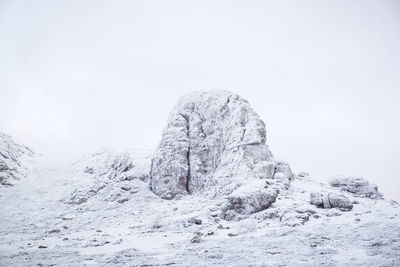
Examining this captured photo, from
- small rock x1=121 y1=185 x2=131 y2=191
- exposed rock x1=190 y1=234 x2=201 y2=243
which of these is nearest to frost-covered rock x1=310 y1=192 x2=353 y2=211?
exposed rock x1=190 y1=234 x2=201 y2=243

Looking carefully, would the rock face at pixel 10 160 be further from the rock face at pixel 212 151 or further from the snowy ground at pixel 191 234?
the rock face at pixel 212 151

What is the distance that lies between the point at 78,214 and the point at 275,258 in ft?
77.6

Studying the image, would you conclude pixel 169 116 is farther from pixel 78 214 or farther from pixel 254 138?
pixel 78 214

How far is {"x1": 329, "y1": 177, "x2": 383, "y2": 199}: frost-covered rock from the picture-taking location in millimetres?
29266

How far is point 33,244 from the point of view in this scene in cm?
1873

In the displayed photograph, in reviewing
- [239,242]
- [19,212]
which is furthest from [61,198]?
[239,242]

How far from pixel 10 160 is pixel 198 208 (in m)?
36.6

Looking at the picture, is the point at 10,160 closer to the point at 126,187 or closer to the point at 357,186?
the point at 126,187

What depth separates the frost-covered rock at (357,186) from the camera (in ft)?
96.0

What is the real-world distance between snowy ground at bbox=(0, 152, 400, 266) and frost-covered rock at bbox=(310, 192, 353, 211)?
663 mm

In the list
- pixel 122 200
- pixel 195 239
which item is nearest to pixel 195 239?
pixel 195 239

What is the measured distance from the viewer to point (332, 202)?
19.2 metres

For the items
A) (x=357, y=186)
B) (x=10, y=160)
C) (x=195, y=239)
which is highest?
(x=10, y=160)

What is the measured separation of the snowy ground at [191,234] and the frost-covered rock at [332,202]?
663mm
